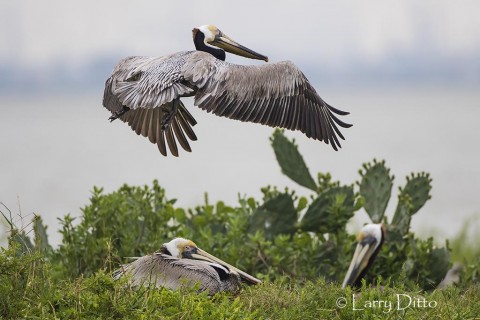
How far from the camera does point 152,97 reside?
24.6 feet

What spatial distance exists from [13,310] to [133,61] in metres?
3.14

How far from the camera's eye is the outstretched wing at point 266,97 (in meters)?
7.85

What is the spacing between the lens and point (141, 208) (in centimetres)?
930

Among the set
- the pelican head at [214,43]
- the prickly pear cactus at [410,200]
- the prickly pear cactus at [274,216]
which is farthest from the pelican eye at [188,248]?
the prickly pear cactus at [410,200]

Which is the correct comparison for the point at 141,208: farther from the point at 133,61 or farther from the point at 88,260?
the point at 133,61

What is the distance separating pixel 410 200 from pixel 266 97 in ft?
7.09

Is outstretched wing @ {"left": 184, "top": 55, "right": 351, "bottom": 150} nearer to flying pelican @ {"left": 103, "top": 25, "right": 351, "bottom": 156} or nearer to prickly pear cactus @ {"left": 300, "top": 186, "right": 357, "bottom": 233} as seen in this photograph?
flying pelican @ {"left": 103, "top": 25, "right": 351, "bottom": 156}

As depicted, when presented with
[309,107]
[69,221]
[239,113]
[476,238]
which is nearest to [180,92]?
[239,113]

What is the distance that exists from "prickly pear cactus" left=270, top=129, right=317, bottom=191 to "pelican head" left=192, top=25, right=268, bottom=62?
4.50 feet

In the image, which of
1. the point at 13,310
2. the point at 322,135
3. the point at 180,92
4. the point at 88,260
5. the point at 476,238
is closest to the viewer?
the point at 13,310

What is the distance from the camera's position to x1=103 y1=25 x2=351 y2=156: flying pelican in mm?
7707

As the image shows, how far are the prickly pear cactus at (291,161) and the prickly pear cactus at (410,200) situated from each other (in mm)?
819
